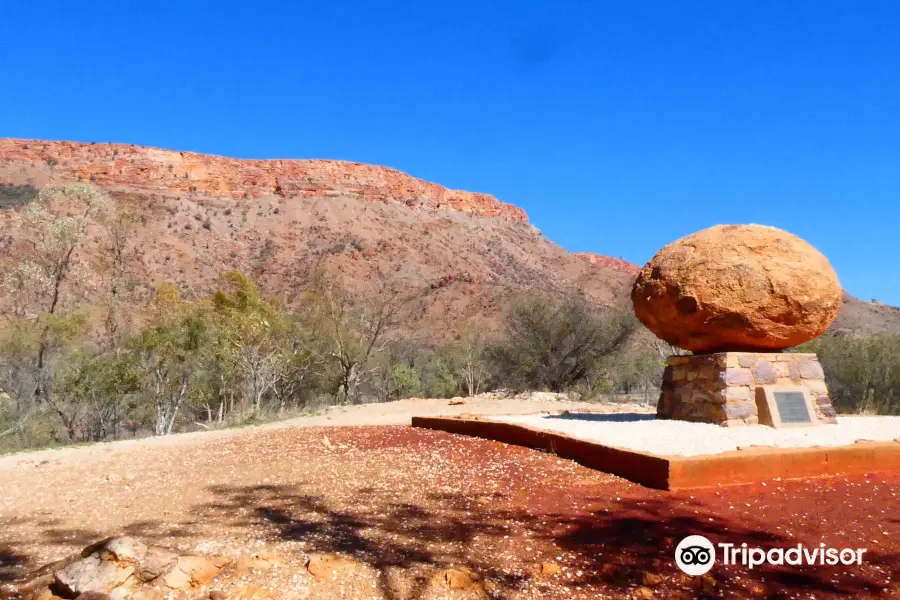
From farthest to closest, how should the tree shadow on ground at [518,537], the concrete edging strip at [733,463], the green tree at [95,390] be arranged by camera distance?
the green tree at [95,390], the concrete edging strip at [733,463], the tree shadow on ground at [518,537]

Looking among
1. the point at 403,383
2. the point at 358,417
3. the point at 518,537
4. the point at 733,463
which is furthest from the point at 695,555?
the point at 403,383

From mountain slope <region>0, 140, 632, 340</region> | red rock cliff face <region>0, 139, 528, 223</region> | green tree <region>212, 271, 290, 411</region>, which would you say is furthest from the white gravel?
red rock cliff face <region>0, 139, 528, 223</region>

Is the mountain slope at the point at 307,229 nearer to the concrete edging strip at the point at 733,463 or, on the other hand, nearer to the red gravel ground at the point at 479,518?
the red gravel ground at the point at 479,518

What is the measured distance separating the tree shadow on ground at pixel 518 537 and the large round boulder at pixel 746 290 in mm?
4108

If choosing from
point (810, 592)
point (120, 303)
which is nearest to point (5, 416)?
point (120, 303)

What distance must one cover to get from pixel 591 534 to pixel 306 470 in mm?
3553

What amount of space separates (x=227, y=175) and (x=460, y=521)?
67796 mm

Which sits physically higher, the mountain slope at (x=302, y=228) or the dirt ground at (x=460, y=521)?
the mountain slope at (x=302, y=228)

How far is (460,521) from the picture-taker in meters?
4.29

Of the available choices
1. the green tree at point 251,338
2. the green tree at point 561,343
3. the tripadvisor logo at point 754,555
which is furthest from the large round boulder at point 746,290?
the green tree at point 251,338

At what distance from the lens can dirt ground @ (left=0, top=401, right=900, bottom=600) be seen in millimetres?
3211

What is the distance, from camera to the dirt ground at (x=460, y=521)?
126 inches

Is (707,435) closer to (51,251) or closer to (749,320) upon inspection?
(749,320)

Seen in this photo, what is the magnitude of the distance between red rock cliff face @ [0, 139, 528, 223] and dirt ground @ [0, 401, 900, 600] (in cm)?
6090
